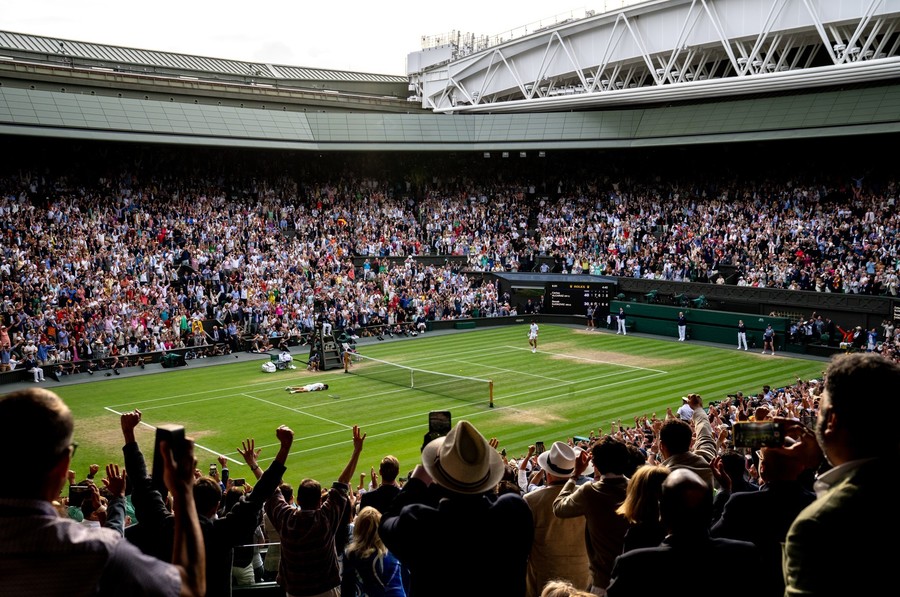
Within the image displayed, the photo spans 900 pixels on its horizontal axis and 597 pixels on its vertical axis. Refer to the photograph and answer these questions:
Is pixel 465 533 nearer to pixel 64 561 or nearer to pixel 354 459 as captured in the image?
pixel 64 561

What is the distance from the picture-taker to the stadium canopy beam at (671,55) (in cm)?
3853

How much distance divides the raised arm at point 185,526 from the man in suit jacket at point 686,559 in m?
2.11

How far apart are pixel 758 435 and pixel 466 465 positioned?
6.56 ft

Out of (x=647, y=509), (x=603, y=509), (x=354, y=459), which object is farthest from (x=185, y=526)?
(x=354, y=459)

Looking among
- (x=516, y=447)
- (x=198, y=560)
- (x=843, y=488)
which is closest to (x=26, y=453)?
(x=198, y=560)

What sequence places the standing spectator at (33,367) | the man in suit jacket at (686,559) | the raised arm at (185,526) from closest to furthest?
the raised arm at (185,526) < the man in suit jacket at (686,559) < the standing spectator at (33,367)

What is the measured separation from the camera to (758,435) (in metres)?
5.33

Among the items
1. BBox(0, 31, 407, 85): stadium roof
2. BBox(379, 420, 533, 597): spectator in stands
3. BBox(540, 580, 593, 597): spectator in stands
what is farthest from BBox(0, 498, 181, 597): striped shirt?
BBox(0, 31, 407, 85): stadium roof

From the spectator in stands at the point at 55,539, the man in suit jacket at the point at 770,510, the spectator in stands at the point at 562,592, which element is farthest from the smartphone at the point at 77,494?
the man in suit jacket at the point at 770,510

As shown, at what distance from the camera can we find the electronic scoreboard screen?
4894 cm

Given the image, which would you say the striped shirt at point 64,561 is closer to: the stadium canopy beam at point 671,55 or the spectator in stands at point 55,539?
the spectator in stands at point 55,539

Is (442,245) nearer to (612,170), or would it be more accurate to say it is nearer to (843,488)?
(612,170)

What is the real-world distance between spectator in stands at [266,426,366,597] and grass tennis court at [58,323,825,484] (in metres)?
14.5

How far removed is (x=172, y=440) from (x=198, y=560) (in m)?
0.47
